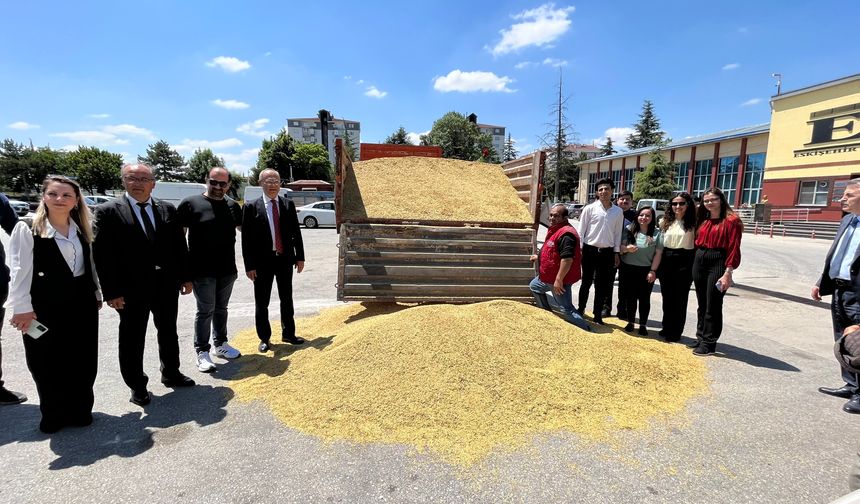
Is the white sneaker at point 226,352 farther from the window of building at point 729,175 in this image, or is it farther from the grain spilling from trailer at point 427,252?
the window of building at point 729,175

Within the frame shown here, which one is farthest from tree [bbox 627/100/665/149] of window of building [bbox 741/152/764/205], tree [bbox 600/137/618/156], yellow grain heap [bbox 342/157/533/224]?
yellow grain heap [bbox 342/157/533/224]

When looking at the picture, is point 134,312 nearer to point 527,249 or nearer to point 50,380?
point 50,380

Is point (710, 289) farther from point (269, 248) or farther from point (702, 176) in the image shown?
point (702, 176)

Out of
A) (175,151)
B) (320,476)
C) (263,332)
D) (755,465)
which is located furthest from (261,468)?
(175,151)

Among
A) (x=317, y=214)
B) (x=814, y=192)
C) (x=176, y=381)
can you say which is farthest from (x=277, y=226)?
(x=814, y=192)

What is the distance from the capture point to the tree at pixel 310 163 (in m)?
49.0

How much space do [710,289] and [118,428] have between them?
518 centimetres

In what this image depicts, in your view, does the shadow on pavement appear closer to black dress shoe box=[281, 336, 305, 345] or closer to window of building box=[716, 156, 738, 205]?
black dress shoe box=[281, 336, 305, 345]

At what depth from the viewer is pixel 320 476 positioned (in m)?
2.22

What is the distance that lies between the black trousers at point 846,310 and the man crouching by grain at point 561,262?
1998 millimetres

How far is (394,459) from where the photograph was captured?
2.36 m

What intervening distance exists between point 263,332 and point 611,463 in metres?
3.29

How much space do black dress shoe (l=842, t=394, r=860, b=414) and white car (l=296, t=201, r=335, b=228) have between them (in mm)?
18018

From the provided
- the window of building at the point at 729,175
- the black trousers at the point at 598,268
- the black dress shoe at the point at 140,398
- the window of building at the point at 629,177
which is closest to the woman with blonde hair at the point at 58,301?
the black dress shoe at the point at 140,398
